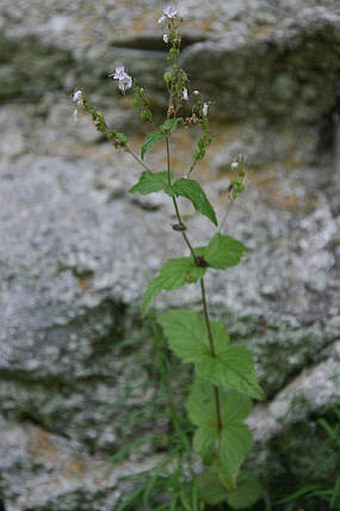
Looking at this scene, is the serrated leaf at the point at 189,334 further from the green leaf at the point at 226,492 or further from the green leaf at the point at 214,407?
the green leaf at the point at 226,492

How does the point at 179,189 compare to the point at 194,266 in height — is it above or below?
above

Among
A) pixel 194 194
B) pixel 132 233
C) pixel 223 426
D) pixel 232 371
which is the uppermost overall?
pixel 194 194

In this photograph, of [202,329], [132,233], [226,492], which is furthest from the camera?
[132,233]

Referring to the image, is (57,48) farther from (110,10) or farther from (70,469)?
(70,469)

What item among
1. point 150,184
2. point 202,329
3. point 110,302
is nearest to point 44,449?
point 110,302

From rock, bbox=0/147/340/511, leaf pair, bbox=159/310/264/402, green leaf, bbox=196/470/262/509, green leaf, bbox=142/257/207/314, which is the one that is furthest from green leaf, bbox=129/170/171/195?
green leaf, bbox=196/470/262/509

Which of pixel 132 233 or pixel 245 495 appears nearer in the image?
pixel 245 495

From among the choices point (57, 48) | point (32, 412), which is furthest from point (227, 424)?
point (57, 48)

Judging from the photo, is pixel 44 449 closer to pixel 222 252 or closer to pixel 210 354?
pixel 210 354
